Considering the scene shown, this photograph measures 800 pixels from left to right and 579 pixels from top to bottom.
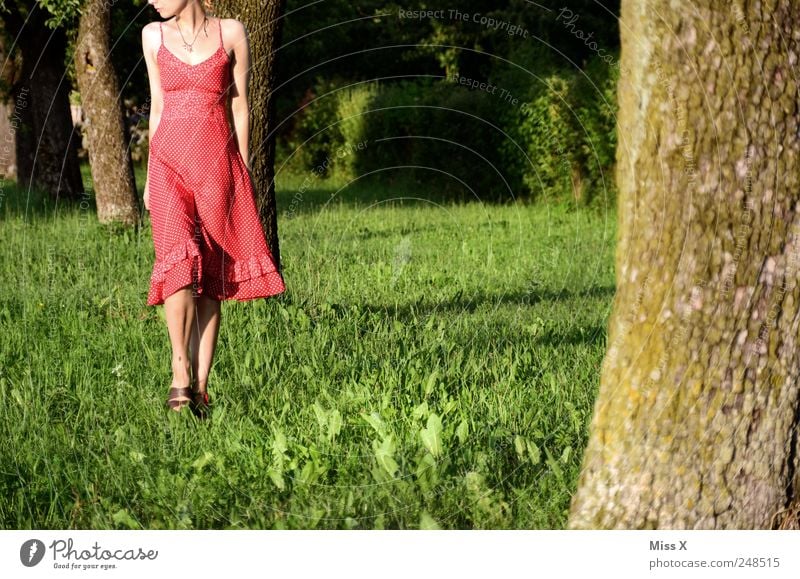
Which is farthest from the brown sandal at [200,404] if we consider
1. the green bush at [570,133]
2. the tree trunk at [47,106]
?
the tree trunk at [47,106]

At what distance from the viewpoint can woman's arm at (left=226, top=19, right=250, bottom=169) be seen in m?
5.16

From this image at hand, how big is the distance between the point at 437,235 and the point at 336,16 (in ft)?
61.9

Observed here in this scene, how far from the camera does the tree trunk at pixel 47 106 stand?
18.2 metres

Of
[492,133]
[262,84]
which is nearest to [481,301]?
[262,84]

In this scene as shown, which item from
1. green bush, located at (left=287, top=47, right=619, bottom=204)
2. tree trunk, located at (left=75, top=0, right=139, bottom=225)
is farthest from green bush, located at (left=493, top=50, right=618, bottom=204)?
tree trunk, located at (left=75, top=0, right=139, bottom=225)

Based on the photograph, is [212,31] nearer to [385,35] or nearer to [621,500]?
[621,500]

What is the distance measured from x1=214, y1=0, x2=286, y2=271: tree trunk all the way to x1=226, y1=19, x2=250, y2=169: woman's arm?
2182mm

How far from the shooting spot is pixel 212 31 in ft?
16.8

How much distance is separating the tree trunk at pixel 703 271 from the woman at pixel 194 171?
2.19m

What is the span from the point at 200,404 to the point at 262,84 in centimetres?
311

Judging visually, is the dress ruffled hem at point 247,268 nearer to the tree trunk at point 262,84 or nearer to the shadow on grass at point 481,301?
the shadow on grass at point 481,301

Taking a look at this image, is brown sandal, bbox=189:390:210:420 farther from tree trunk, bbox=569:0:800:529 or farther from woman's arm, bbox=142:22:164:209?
tree trunk, bbox=569:0:800:529

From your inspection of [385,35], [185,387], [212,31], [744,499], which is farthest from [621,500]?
[385,35]
